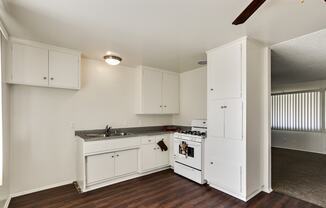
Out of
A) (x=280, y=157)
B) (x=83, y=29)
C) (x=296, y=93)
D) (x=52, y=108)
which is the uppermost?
(x=83, y=29)

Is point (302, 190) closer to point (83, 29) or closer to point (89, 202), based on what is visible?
point (89, 202)

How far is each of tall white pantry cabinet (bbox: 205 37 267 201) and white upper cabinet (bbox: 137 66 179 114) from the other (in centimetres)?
151

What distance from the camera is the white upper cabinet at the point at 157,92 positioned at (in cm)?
398

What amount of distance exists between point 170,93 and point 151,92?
609 millimetres

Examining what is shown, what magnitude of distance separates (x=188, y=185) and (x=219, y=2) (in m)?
2.89

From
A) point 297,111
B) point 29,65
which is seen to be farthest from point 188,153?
point 297,111

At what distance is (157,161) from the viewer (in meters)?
3.81

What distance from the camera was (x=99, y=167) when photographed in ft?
9.95

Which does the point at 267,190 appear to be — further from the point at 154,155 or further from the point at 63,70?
the point at 63,70

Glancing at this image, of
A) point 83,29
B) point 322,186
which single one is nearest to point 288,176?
point 322,186

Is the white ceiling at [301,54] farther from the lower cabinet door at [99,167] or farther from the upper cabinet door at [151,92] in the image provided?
the lower cabinet door at [99,167]

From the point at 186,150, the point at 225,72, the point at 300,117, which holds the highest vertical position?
the point at 225,72

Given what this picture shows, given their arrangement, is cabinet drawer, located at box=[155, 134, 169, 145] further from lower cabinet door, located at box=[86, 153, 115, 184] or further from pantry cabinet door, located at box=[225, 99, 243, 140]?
pantry cabinet door, located at box=[225, 99, 243, 140]

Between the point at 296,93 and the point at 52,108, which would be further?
the point at 296,93
